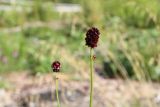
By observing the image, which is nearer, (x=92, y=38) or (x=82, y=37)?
(x=92, y=38)

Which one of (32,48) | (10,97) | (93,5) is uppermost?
(93,5)

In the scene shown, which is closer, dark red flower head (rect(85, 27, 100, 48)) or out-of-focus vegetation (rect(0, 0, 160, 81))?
dark red flower head (rect(85, 27, 100, 48))

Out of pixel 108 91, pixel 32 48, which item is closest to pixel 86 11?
pixel 32 48

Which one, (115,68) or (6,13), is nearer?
(115,68)

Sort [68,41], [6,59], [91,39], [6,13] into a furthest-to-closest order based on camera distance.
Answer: [6,13] < [68,41] < [6,59] < [91,39]

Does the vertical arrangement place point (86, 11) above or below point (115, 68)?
above

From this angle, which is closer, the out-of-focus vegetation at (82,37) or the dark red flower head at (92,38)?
the dark red flower head at (92,38)

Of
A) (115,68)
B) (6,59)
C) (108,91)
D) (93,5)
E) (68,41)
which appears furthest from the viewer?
(93,5)

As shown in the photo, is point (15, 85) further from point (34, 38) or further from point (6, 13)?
point (6, 13)
